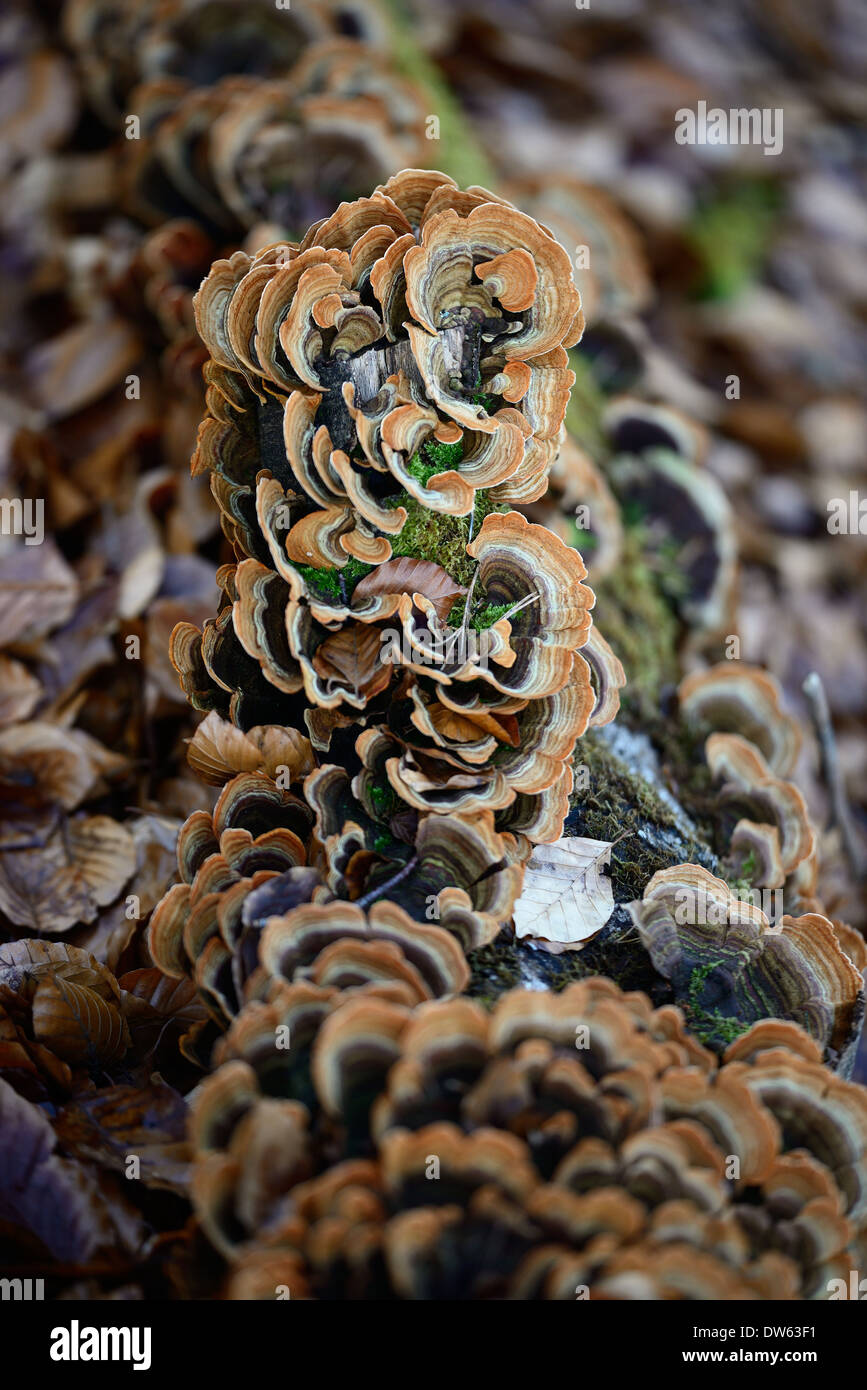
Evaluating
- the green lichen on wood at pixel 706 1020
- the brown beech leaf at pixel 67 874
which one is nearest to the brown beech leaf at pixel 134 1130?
the brown beech leaf at pixel 67 874

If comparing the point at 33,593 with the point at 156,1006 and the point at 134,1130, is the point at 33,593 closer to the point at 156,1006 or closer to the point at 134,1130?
the point at 156,1006

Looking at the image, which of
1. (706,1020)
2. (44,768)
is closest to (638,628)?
(706,1020)

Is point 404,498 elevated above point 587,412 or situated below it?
below

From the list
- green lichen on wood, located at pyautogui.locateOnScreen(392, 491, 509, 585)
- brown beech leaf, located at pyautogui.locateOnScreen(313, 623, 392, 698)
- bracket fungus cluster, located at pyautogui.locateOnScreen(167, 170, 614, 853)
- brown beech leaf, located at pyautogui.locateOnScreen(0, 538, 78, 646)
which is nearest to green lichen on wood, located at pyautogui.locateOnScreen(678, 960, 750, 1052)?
bracket fungus cluster, located at pyautogui.locateOnScreen(167, 170, 614, 853)

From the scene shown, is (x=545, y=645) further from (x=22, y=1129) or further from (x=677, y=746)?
(x=22, y=1129)

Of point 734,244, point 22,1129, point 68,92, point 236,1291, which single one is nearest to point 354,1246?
point 236,1291

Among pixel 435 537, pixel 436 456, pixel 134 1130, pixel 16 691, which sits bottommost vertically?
pixel 134 1130

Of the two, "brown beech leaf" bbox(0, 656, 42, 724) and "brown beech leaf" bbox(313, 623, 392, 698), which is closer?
"brown beech leaf" bbox(313, 623, 392, 698)

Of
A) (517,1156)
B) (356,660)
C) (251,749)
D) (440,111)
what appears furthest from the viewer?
(440,111)

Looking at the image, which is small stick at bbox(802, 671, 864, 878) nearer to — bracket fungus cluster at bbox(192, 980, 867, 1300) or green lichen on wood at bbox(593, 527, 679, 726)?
green lichen on wood at bbox(593, 527, 679, 726)
